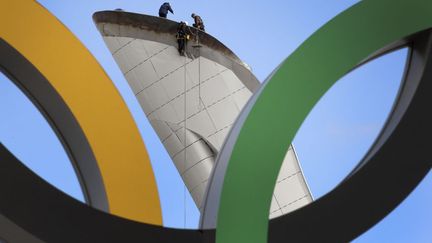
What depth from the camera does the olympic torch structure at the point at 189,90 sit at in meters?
21.1

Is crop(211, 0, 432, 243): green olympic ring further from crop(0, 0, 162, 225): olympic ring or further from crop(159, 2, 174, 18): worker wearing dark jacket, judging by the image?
crop(159, 2, 174, 18): worker wearing dark jacket

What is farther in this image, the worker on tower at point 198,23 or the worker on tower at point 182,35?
the worker on tower at point 198,23

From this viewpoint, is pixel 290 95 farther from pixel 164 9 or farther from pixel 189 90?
pixel 189 90

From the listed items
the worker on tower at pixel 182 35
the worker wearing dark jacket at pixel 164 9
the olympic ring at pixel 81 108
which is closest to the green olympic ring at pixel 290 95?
the olympic ring at pixel 81 108

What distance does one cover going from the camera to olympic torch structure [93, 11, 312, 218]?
2109 cm

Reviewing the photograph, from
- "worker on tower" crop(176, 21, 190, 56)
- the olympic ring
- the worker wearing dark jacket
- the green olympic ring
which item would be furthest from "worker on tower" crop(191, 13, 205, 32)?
the green olympic ring

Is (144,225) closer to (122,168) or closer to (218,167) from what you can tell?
(218,167)

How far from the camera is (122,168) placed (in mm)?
14078

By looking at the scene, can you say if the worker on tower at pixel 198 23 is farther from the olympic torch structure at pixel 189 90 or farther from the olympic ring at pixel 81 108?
the olympic ring at pixel 81 108

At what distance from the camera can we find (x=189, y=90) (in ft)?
70.8

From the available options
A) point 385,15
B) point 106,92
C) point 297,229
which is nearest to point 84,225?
point 297,229

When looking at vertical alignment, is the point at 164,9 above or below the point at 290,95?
above

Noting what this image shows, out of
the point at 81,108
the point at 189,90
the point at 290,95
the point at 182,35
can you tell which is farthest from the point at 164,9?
the point at 290,95

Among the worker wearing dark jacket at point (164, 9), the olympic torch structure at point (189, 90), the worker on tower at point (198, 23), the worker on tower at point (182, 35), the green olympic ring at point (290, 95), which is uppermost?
the worker wearing dark jacket at point (164, 9)
